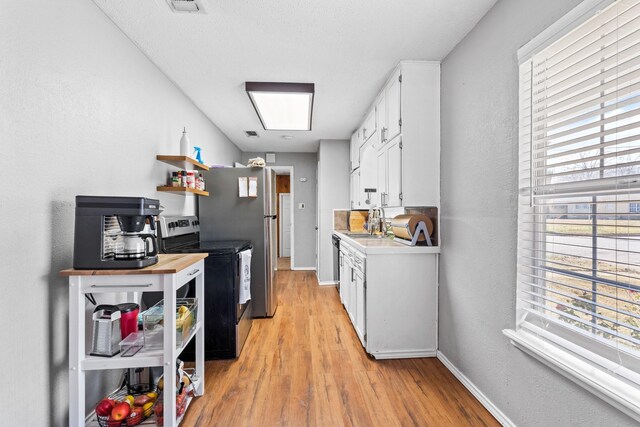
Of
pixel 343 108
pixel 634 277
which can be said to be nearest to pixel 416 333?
pixel 634 277

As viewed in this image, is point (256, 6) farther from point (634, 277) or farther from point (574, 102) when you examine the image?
point (634, 277)

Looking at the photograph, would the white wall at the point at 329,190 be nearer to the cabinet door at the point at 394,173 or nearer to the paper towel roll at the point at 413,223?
the cabinet door at the point at 394,173

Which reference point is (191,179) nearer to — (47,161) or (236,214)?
(236,214)

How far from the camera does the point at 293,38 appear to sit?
210cm

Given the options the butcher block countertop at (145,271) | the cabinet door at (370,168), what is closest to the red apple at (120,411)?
the butcher block countertop at (145,271)

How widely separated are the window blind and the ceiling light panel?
1915 millimetres

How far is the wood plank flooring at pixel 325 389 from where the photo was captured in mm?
1767

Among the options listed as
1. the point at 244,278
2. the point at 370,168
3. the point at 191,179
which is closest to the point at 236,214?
the point at 191,179

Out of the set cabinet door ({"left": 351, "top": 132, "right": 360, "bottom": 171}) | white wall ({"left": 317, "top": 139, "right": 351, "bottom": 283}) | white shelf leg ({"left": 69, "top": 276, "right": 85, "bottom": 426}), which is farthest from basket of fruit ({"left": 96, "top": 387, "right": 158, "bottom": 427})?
cabinet door ({"left": 351, "top": 132, "right": 360, "bottom": 171})

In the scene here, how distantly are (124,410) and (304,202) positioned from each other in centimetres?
474

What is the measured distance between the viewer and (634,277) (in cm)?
106

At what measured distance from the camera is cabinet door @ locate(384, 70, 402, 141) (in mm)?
2541

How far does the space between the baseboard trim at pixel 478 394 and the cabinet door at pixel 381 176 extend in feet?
4.84

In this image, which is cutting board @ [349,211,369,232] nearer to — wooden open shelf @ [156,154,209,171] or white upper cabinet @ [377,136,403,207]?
white upper cabinet @ [377,136,403,207]
